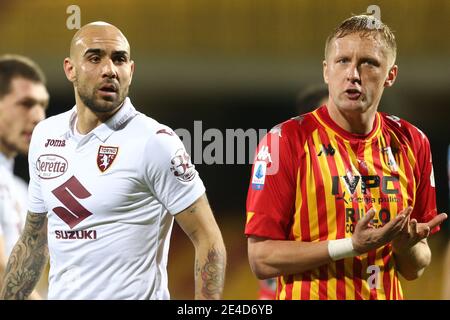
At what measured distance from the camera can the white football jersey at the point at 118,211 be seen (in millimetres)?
2678

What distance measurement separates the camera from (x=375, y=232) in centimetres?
223

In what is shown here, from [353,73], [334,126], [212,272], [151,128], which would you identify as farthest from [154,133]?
[353,73]

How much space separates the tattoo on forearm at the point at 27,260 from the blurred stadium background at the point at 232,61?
614 mm

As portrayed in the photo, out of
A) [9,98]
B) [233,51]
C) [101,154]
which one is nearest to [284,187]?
[101,154]

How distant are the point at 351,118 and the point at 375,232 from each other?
1.58 ft

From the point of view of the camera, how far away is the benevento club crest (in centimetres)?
279

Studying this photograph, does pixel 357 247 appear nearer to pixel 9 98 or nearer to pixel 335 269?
pixel 335 269

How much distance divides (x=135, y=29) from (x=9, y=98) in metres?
0.81

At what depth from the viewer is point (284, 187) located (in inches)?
94.0

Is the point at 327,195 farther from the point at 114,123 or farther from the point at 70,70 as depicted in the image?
the point at 70,70

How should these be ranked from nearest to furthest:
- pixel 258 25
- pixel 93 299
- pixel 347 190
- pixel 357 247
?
pixel 357 247
pixel 347 190
pixel 93 299
pixel 258 25

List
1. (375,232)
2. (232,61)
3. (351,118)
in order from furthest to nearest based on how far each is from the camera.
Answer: (232,61) < (351,118) < (375,232)

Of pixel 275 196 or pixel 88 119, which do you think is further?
pixel 88 119

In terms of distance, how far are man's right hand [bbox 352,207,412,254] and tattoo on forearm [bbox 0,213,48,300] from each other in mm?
1389
